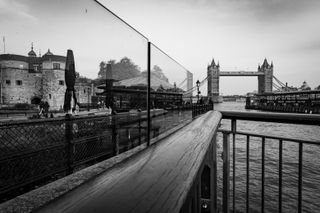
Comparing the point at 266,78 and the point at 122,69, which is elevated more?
the point at 266,78

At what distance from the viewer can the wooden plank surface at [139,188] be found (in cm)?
37

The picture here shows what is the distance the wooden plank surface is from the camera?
0.37 meters

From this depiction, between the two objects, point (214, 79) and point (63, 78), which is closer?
point (63, 78)

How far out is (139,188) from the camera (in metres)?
0.46

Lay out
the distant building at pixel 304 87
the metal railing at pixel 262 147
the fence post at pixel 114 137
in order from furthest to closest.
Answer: the distant building at pixel 304 87 → the metal railing at pixel 262 147 → the fence post at pixel 114 137

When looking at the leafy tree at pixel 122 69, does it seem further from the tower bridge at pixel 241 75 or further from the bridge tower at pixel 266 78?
the bridge tower at pixel 266 78

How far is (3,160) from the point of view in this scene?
668mm

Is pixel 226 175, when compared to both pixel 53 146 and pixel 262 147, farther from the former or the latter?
pixel 53 146

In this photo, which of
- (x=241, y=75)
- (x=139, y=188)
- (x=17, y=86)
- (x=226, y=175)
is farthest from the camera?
(x=241, y=75)

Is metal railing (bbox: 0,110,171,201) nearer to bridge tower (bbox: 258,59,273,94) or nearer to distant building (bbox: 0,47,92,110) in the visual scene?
distant building (bbox: 0,47,92,110)

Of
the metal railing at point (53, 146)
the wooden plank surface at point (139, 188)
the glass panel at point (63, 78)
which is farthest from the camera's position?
the metal railing at point (53, 146)

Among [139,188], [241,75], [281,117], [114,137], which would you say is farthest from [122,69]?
[241,75]

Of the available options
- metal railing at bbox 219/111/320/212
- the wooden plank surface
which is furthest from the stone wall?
metal railing at bbox 219/111/320/212

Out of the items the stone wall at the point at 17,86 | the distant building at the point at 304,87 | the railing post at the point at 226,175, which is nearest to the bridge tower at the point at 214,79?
the distant building at the point at 304,87
